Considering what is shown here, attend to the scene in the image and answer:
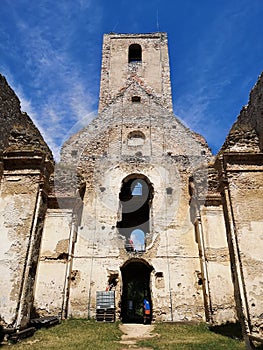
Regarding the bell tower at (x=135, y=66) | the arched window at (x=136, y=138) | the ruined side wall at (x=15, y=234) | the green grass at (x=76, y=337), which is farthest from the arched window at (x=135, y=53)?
the green grass at (x=76, y=337)

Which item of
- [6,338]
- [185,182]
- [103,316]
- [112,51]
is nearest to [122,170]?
[185,182]

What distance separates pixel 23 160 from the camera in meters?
6.62

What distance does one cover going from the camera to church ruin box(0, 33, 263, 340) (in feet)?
19.4

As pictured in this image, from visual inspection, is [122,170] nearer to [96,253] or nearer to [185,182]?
[185,182]

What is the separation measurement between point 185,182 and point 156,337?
259 inches

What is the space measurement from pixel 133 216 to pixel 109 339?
8.78 meters

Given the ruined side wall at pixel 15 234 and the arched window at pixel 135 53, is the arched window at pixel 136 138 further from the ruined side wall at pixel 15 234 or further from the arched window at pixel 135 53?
the arched window at pixel 135 53

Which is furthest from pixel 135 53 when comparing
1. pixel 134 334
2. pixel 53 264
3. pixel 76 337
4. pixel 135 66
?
pixel 76 337

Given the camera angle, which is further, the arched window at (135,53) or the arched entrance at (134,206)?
the arched window at (135,53)

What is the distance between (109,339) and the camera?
253 inches

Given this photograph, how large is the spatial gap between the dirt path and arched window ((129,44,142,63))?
63.5 ft

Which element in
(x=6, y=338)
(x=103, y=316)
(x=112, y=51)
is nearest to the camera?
(x=6, y=338)

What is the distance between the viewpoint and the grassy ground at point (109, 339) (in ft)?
17.5

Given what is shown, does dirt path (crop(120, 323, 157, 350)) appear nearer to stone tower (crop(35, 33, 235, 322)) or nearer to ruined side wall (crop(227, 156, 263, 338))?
stone tower (crop(35, 33, 235, 322))
